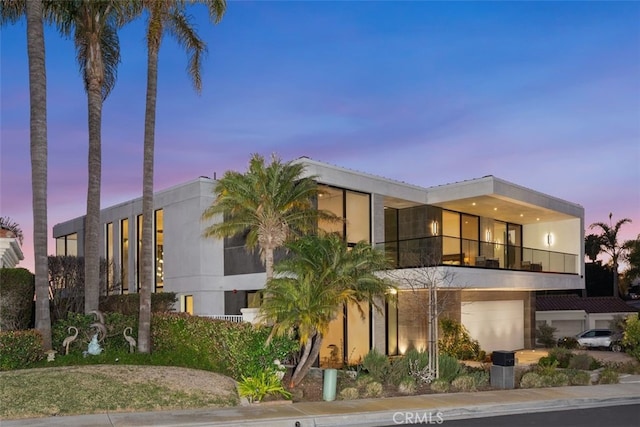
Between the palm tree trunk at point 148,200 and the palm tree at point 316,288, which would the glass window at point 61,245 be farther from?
the palm tree at point 316,288

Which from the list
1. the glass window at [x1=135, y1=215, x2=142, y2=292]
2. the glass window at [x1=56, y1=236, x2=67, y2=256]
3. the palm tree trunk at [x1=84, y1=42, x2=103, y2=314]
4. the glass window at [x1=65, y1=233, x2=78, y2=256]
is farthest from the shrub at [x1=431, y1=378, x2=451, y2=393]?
the glass window at [x1=56, y1=236, x2=67, y2=256]

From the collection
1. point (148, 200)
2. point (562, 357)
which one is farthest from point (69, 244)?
point (562, 357)

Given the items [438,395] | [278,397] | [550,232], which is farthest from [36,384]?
[550,232]

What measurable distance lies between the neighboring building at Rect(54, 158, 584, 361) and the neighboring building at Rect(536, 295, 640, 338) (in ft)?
25.8

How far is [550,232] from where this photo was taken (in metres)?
33.8

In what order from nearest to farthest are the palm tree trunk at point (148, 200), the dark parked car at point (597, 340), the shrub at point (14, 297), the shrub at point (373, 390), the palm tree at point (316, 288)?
the palm tree at point (316, 288)
the shrub at point (373, 390)
the shrub at point (14, 297)
the palm tree trunk at point (148, 200)
the dark parked car at point (597, 340)

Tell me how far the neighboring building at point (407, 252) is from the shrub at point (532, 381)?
5.06 m

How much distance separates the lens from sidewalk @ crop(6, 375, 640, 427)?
1269cm

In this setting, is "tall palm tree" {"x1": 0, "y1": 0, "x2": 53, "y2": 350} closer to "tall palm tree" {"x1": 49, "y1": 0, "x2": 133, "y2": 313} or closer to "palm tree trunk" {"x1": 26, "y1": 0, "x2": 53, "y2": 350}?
"palm tree trunk" {"x1": 26, "y1": 0, "x2": 53, "y2": 350}

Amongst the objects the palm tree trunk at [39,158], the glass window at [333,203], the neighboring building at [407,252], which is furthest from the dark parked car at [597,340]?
the palm tree trunk at [39,158]

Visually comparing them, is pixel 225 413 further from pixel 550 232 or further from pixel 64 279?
pixel 550 232

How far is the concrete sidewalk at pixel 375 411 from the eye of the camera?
12.7 meters

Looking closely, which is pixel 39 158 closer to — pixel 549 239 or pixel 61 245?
pixel 61 245

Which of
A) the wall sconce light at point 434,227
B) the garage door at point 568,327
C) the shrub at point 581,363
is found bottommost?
the garage door at point 568,327
